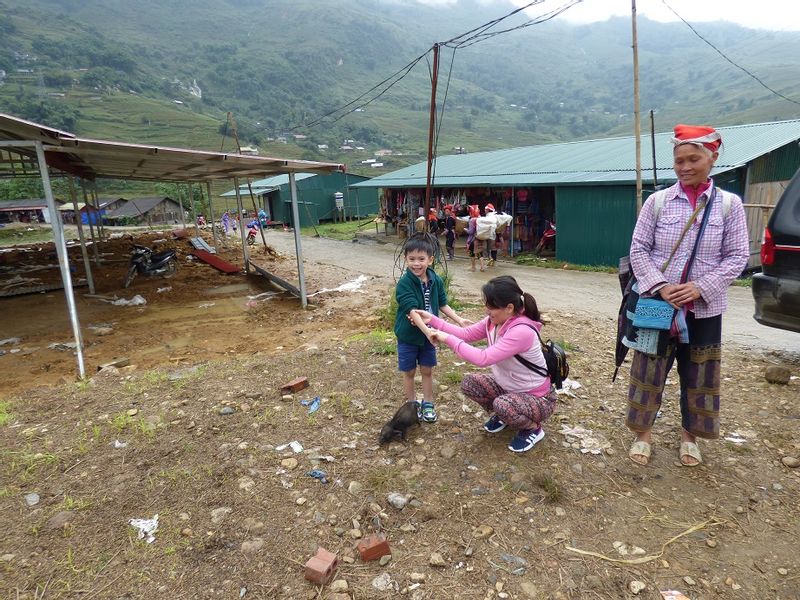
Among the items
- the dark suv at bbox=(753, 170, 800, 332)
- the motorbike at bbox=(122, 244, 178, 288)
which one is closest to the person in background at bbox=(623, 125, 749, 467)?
the dark suv at bbox=(753, 170, 800, 332)

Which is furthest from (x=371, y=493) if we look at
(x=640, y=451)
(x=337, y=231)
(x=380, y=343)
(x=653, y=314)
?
(x=337, y=231)

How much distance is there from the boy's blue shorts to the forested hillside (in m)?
58.2

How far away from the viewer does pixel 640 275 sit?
2.59 m

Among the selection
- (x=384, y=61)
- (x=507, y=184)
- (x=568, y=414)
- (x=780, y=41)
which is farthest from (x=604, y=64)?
(x=568, y=414)

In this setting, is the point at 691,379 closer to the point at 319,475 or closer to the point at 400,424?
the point at 400,424

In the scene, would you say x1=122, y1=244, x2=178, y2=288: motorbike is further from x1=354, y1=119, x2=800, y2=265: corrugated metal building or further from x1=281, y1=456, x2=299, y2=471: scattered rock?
x1=354, y1=119, x2=800, y2=265: corrugated metal building

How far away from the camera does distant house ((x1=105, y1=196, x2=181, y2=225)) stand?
35.4 meters

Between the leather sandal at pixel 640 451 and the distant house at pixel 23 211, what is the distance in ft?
132

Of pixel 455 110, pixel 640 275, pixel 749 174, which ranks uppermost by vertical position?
pixel 455 110

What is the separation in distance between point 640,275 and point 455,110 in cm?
13413

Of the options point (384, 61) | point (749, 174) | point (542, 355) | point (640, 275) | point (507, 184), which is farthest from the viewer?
point (384, 61)

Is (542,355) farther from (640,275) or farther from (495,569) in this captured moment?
(495,569)

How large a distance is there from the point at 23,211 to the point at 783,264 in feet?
153

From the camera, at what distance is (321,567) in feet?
6.84
